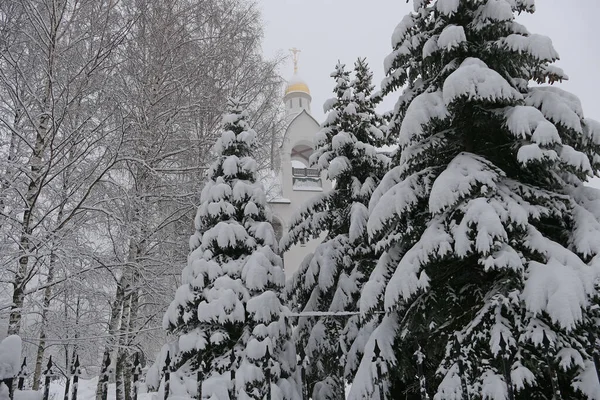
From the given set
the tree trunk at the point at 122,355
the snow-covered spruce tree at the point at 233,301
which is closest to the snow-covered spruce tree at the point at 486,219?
the snow-covered spruce tree at the point at 233,301

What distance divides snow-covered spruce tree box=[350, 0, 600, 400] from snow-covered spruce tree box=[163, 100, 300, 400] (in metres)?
1.75

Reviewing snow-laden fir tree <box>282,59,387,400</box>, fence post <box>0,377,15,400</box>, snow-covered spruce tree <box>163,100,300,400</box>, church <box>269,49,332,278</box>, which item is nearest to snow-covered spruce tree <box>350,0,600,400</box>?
snow-covered spruce tree <box>163,100,300,400</box>

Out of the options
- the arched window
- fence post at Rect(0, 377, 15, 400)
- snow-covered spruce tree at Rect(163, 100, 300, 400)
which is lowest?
fence post at Rect(0, 377, 15, 400)

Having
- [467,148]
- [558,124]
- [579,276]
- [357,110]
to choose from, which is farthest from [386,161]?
[579,276]

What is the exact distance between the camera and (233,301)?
21.5 ft

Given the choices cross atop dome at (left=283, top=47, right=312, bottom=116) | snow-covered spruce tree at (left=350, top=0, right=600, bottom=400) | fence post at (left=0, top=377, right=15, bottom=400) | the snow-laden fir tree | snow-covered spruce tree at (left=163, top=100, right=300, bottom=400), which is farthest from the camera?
cross atop dome at (left=283, top=47, right=312, bottom=116)

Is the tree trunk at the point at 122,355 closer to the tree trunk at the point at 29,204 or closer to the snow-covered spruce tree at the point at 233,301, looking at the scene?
the snow-covered spruce tree at the point at 233,301

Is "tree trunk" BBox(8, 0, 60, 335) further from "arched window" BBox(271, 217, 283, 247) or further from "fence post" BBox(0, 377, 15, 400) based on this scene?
"arched window" BBox(271, 217, 283, 247)

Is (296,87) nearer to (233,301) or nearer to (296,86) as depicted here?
(296,86)

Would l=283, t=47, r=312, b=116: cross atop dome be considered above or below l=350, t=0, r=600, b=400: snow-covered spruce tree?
above

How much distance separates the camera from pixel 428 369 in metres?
5.25

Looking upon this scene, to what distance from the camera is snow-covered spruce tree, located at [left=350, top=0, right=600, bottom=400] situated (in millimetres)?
4039

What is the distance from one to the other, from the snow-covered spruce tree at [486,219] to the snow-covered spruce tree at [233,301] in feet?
5.75

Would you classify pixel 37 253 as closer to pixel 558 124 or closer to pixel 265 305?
pixel 265 305
